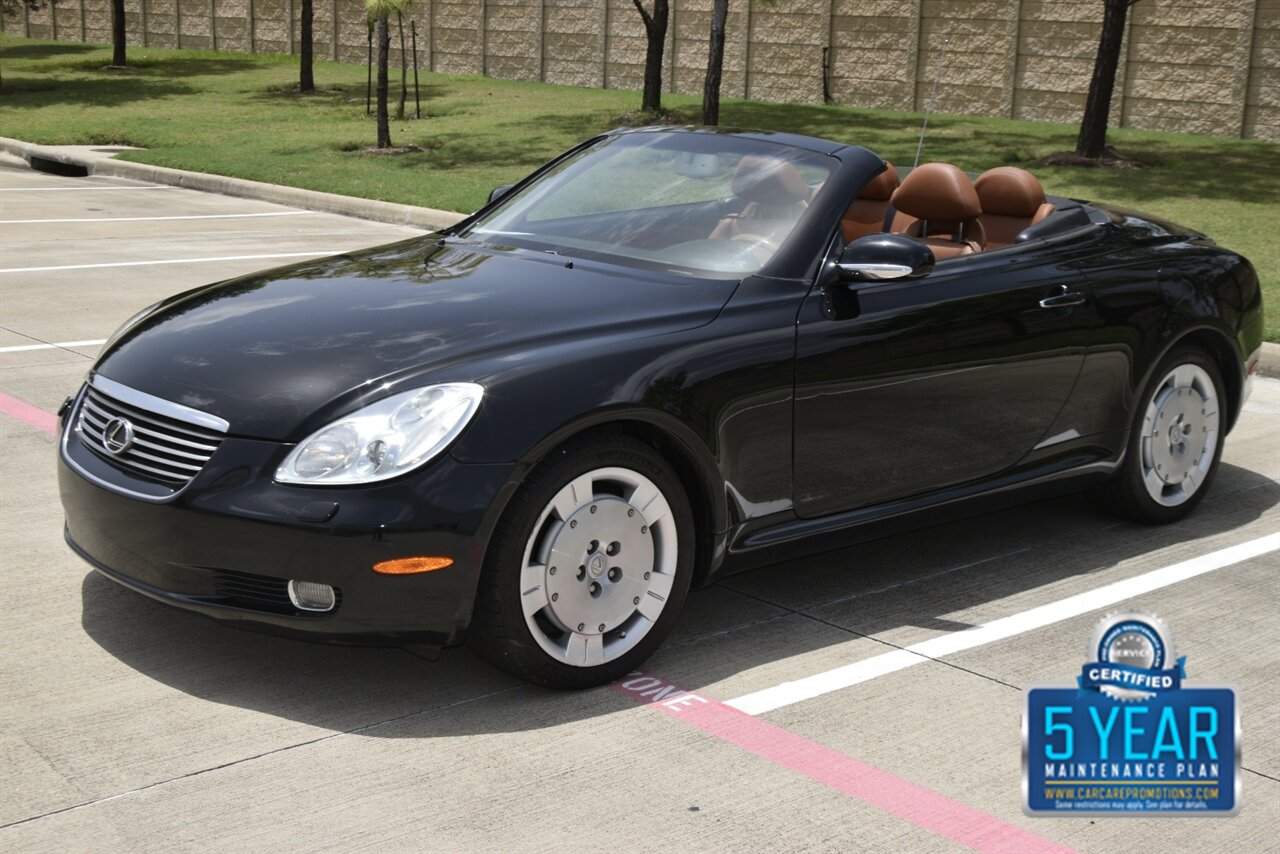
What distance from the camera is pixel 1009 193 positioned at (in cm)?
641

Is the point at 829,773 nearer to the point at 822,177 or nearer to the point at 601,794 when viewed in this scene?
the point at 601,794

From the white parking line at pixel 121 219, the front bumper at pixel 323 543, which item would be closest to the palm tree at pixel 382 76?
the white parking line at pixel 121 219

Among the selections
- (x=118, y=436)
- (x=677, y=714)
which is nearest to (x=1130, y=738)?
(x=677, y=714)

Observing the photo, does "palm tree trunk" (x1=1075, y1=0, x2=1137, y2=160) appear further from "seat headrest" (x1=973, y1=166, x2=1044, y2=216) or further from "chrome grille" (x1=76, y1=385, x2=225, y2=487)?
"chrome grille" (x1=76, y1=385, x2=225, y2=487)

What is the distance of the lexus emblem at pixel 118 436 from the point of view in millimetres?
4344

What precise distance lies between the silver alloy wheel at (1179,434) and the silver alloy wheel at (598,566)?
248 cm

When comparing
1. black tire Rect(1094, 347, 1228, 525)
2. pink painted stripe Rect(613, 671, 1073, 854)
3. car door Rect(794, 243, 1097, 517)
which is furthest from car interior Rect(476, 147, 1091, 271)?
pink painted stripe Rect(613, 671, 1073, 854)

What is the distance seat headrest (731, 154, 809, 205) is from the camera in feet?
17.4

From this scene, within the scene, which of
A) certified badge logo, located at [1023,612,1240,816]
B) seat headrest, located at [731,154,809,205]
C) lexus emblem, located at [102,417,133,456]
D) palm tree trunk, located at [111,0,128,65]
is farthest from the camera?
palm tree trunk, located at [111,0,128,65]

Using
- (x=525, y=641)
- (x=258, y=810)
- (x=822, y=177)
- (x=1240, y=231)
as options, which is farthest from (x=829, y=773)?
(x=1240, y=231)

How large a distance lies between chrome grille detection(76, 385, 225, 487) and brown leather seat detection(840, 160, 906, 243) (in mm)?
3105

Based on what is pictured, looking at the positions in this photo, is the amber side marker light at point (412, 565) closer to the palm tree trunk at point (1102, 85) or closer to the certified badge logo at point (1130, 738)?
the certified badge logo at point (1130, 738)

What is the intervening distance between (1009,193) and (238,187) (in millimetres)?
13484

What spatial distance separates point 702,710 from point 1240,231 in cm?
1176
